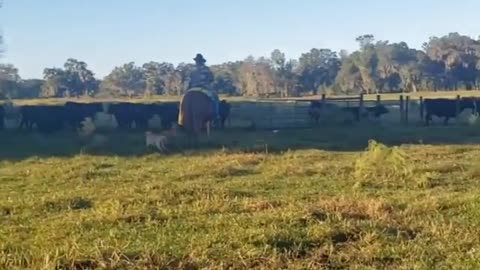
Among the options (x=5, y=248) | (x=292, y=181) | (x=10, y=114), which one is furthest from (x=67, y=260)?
(x=10, y=114)

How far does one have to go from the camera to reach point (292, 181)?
43.6 ft

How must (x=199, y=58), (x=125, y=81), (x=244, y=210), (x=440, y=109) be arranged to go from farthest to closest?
1. (x=125, y=81)
2. (x=199, y=58)
3. (x=440, y=109)
4. (x=244, y=210)

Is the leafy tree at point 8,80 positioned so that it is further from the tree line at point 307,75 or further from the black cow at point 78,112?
the black cow at point 78,112

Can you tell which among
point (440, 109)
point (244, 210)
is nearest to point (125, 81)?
point (440, 109)

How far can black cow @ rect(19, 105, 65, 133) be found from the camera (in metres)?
30.5

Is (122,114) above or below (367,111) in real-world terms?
above

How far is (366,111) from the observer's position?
32.6 meters

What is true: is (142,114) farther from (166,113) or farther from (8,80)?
(8,80)

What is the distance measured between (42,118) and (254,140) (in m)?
10.7

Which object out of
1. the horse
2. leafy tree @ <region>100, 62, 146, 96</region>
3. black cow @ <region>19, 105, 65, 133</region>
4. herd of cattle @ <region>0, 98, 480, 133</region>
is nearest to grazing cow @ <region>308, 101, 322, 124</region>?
herd of cattle @ <region>0, 98, 480, 133</region>

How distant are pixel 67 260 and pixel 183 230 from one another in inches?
71.7

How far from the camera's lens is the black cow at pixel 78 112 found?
3111 centimetres

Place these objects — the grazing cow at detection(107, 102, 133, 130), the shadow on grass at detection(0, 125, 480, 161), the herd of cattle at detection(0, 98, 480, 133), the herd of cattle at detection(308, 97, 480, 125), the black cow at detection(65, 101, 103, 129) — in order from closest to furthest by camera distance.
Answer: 1. the shadow on grass at detection(0, 125, 480, 161)
2. the herd of cattle at detection(308, 97, 480, 125)
3. the herd of cattle at detection(0, 98, 480, 133)
4. the black cow at detection(65, 101, 103, 129)
5. the grazing cow at detection(107, 102, 133, 130)

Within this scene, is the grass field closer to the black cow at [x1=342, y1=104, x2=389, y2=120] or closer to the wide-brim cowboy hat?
the black cow at [x1=342, y1=104, x2=389, y2=120]
